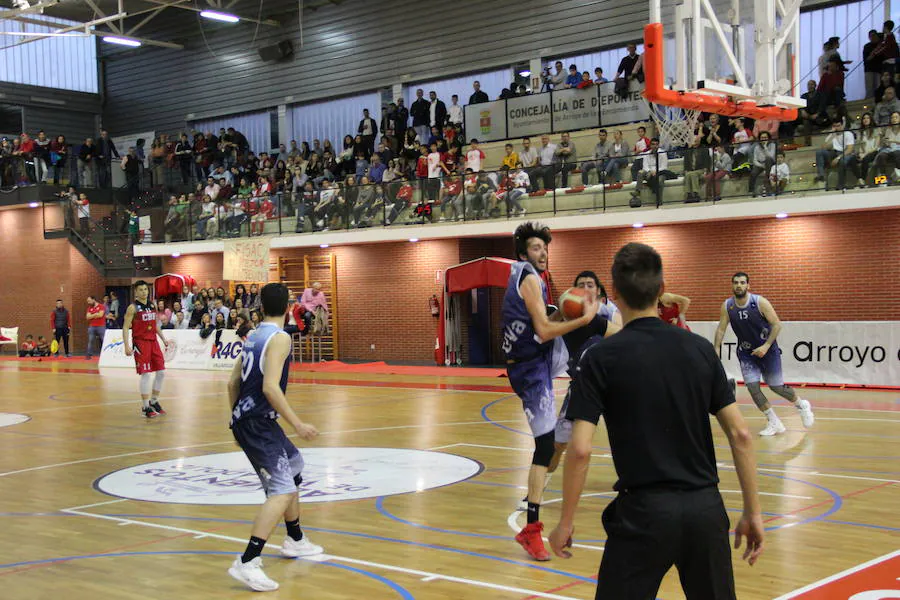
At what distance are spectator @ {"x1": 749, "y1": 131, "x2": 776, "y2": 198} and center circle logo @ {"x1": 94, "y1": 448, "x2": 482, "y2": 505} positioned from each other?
1037 centimetres

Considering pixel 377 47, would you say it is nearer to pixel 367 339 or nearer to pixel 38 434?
pixel 367 339

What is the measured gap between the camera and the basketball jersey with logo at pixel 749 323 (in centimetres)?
1174

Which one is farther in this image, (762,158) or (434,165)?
(434,165)

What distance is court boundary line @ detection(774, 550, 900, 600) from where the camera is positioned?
18.2ft

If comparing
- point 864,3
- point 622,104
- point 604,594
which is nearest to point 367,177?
point 622,104

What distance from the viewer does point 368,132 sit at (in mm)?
29234

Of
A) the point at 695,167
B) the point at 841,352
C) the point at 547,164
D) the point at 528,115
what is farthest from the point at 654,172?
the point at 528,115

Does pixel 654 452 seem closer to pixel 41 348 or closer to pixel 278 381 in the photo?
pixel 278 381

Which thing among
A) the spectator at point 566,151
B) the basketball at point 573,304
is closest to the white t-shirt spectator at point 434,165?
the spectator at point 566,151

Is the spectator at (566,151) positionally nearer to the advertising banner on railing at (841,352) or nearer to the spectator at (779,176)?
the spectator at (779,176)

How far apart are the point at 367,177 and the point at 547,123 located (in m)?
4.97

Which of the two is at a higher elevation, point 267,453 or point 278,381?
point 278,381

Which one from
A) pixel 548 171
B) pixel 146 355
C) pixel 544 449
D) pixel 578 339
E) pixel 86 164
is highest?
pixel 86 164

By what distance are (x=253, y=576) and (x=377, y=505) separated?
2449mm
